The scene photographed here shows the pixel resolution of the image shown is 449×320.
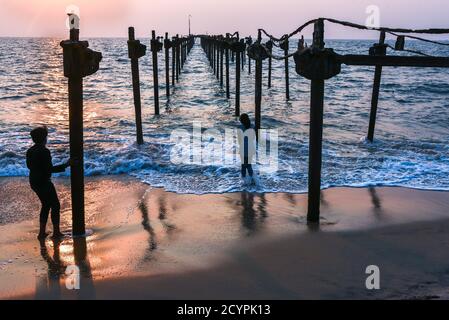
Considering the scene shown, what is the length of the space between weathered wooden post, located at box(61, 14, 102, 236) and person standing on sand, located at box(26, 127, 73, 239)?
19cm

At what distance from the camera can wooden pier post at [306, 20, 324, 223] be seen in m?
5.58

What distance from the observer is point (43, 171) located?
17.8ft

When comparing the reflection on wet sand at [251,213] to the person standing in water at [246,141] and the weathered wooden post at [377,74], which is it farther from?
the weathered wooden post at [377,74]

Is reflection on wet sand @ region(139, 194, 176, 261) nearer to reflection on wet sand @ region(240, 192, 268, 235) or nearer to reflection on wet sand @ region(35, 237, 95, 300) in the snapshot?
reflection on wet sand @ region(35, 237, 95, 300)

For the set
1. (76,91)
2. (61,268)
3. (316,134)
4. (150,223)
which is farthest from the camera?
(150,223)

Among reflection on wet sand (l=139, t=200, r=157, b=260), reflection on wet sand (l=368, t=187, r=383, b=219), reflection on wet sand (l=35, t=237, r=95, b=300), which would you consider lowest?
reflection on wet sand (l=35, t=237, r=95, b=300)

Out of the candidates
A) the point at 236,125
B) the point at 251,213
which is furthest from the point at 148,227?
the point at 236,125

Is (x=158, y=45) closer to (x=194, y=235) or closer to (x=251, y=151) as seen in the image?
(x=251, y=151)

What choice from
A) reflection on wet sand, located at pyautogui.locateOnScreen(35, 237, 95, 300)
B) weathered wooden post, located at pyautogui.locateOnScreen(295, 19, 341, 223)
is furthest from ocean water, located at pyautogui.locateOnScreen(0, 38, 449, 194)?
reflection on wet sand, located at pyautogui.locateOnScreen(35, 237, 95, 300)

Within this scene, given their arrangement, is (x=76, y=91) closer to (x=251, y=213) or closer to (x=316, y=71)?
(x=316, y=71)

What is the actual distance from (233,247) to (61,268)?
6.15ft

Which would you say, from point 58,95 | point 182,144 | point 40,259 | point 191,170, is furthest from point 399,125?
point 58,95

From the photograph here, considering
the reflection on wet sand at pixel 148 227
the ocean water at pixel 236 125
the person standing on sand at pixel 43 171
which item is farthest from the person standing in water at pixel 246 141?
the person standing on sand at pixel 43 171

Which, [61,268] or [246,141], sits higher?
[246,141]
